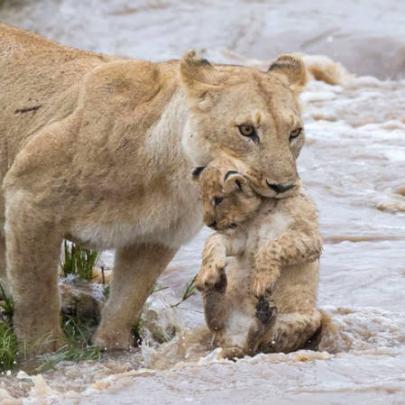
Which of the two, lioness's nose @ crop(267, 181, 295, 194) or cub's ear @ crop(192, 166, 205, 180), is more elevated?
lioness's nose @ crop(267, 181, 295, 194)

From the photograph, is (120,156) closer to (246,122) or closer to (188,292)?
(246,122)

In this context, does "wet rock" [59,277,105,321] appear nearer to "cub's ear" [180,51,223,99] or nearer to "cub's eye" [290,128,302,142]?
"cub's ear" [180,51,223,99]

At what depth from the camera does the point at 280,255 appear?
6426mm

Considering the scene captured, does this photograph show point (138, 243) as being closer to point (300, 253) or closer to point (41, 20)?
point (300, 253)

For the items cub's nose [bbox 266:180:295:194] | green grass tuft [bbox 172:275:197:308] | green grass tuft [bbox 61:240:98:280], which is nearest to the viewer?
cub's nose [bbox 266:180:295:194]

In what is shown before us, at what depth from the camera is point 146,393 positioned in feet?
19.3

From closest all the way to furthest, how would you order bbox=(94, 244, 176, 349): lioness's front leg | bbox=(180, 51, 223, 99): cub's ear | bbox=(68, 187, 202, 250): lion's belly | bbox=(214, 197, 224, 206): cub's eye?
bbox=(214, 197, 224, 206): cub's eye → bbox=(180, 51, 223, 99): cub's ear → bbox=(68, 187, 202, 250): lion's belly → bbox=(94, 244, 176, 349): lioness's front leg

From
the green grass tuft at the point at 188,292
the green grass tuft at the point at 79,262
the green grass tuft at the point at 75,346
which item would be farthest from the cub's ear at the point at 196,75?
the green grass tuft at the point at 79,262

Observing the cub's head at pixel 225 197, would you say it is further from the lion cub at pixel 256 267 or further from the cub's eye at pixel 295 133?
the cub's eye at pixel 295 133

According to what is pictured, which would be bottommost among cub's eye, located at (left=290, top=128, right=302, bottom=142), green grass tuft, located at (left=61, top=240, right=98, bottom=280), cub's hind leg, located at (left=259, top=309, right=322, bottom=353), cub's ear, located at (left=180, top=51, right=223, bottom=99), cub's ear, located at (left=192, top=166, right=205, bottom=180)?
green grass tuft, located at (left=61, top=240, right=98, bottom=280)

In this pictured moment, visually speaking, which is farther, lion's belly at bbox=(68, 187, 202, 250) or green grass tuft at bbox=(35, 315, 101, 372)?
green grass tuft at bbox=(35, 315, 101, 372)

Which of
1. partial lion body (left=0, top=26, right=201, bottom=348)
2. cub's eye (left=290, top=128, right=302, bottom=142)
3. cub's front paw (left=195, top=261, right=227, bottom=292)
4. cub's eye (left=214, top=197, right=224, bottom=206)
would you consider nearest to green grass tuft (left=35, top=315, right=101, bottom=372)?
partial lion body (left=0, top=26, right=201, bottom=348)

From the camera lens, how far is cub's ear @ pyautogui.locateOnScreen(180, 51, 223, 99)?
6.67 m

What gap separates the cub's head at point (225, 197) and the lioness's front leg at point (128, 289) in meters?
0.95
